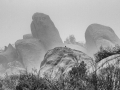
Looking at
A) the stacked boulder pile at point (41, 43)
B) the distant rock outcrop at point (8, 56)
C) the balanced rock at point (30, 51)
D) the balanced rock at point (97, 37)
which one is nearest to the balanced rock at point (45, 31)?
the stacked boulder pile at point (41, 43)

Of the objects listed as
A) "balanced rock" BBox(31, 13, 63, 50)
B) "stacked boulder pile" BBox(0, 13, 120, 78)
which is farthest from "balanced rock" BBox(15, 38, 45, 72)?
"balanced rock" BBox(31, 13, 63, 50)

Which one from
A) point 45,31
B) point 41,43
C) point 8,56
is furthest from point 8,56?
point 45,31

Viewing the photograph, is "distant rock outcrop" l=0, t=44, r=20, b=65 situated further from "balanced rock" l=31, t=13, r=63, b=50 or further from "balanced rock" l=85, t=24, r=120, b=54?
"balanced rock" l=85, t=24, r=120, b=54

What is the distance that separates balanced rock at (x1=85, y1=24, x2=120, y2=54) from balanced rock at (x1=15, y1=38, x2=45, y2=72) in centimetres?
1970

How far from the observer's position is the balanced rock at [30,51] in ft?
170

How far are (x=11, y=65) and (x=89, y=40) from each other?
31.7m

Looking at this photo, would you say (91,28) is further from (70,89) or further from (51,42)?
(70,89)

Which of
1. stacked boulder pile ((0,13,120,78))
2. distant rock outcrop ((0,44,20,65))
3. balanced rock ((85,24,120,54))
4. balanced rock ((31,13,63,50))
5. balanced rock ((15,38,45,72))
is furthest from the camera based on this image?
balanced rock ((31,13,63,50))

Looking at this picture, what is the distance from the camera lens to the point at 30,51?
177 feet

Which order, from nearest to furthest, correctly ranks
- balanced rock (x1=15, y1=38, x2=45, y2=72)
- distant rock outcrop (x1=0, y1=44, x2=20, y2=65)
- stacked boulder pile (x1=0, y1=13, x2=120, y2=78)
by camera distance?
stacked boulder pile (x1=0, y1=13, x2=120, y2=78) → balanced rock (x1=15, y1=38, x2=45, y2=72) → distant rock outcrop (x1=0, y1=44, x2=20, y2=65)

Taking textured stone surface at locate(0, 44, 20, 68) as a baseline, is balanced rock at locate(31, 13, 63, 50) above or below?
above

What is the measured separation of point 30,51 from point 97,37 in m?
26.6

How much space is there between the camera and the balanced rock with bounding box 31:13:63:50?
58031 millimetres

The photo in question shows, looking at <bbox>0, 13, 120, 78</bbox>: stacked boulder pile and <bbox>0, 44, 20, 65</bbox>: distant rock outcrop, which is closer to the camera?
<bbox>0, 13, 120, 78</bbox>: stacked boulder pile
